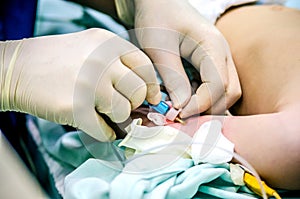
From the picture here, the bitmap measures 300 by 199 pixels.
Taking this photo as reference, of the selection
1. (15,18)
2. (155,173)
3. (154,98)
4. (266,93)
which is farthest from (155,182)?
(15,18)

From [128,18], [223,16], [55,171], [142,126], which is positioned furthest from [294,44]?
[55,171]

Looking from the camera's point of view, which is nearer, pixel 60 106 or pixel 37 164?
pixel 60 106

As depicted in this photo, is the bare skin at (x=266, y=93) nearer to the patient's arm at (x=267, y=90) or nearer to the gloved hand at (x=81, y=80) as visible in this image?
the patient's arm at (x=267, y=90)

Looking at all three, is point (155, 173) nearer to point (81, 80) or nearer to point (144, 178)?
point (144, 178)

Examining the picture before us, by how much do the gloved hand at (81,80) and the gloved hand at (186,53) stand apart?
0.09 meters

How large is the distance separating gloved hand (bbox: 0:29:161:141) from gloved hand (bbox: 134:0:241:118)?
9 cm

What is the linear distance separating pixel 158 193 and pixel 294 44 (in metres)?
0.49

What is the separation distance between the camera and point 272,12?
1.16 meters

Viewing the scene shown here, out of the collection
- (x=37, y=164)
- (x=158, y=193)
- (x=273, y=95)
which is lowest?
(x=37, y=164)

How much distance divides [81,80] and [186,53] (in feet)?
0.98

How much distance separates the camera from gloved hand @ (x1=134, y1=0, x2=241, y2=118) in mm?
924

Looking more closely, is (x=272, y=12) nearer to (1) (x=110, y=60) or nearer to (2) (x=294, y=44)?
(2) (x=294, y=44)

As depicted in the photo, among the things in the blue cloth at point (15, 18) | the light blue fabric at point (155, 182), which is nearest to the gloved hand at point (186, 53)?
the light blue fabric at point (155, 182)

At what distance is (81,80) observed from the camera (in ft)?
2.72
